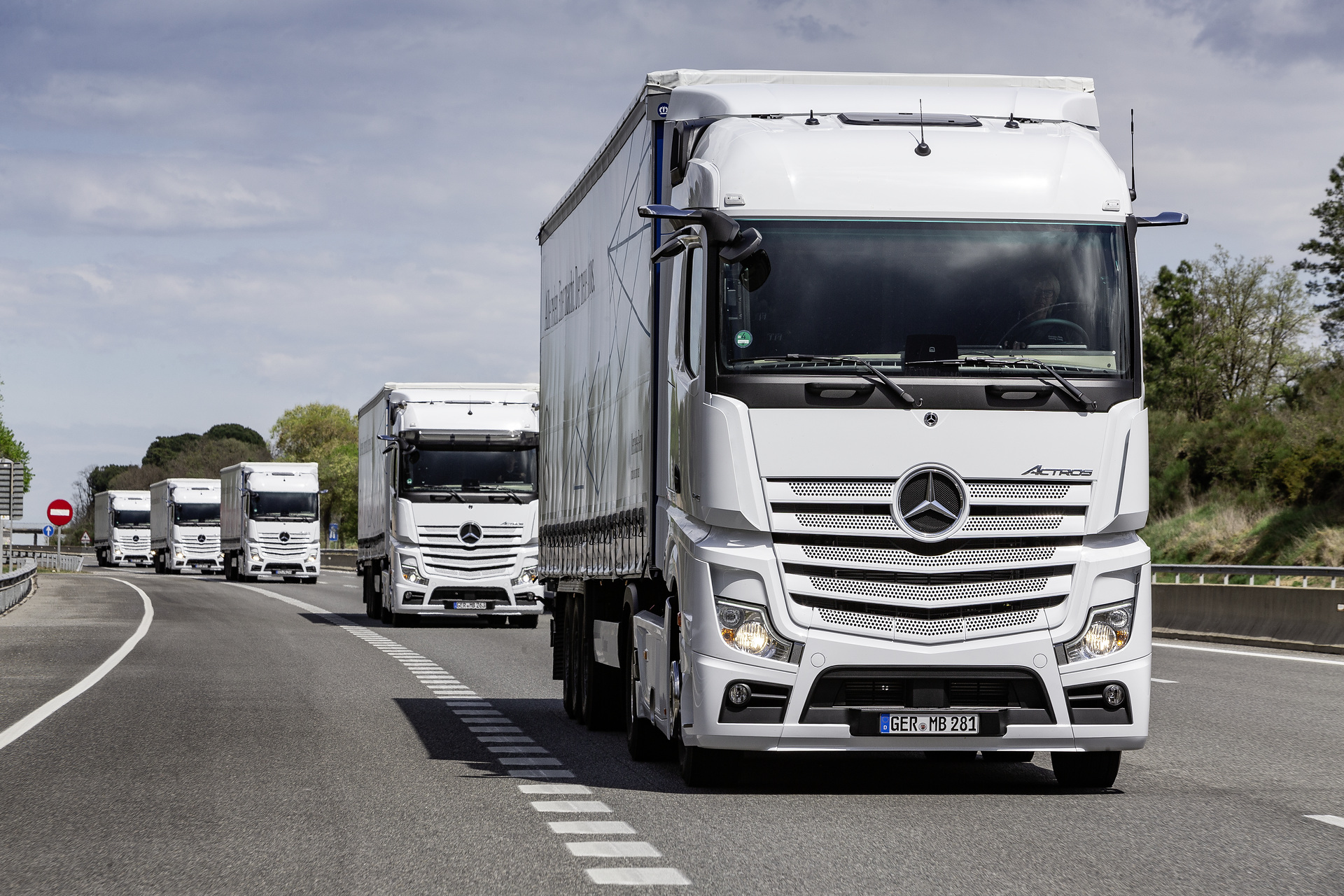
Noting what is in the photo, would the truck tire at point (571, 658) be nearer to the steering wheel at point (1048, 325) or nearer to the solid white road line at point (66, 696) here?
the solid white road line at point (66, 696)

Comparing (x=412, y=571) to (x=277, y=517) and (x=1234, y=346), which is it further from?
(x=1234, y=346)

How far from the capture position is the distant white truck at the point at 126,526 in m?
87.8

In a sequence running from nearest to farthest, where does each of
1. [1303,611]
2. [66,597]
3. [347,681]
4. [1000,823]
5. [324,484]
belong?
[1000,823]
[347,681]
[1303,611]
[66,597]
[324,484]

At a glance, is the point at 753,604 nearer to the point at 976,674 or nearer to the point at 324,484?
the point at 976,674

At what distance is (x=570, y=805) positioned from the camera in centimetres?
948

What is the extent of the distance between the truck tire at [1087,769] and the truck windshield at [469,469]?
1958cm

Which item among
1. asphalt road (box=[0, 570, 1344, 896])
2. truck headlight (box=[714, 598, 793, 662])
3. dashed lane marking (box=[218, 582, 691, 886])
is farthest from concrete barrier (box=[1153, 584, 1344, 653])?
truck headlight (box=[714, 598, 793, 662])

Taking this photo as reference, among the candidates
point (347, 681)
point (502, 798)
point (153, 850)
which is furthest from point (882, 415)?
point (347, 681)

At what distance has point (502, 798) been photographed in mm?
9773

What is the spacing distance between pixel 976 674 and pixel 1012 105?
10.4 feet

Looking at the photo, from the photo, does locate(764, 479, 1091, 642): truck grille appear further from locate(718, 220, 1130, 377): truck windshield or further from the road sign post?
→ the road sign post

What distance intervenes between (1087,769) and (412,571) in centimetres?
2134

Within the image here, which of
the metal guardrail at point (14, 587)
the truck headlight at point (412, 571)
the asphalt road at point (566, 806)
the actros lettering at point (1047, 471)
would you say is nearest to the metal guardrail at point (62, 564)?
the metal guardrail at point (14, 587)

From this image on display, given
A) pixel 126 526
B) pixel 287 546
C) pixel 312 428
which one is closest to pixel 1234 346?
pixel 287 546
